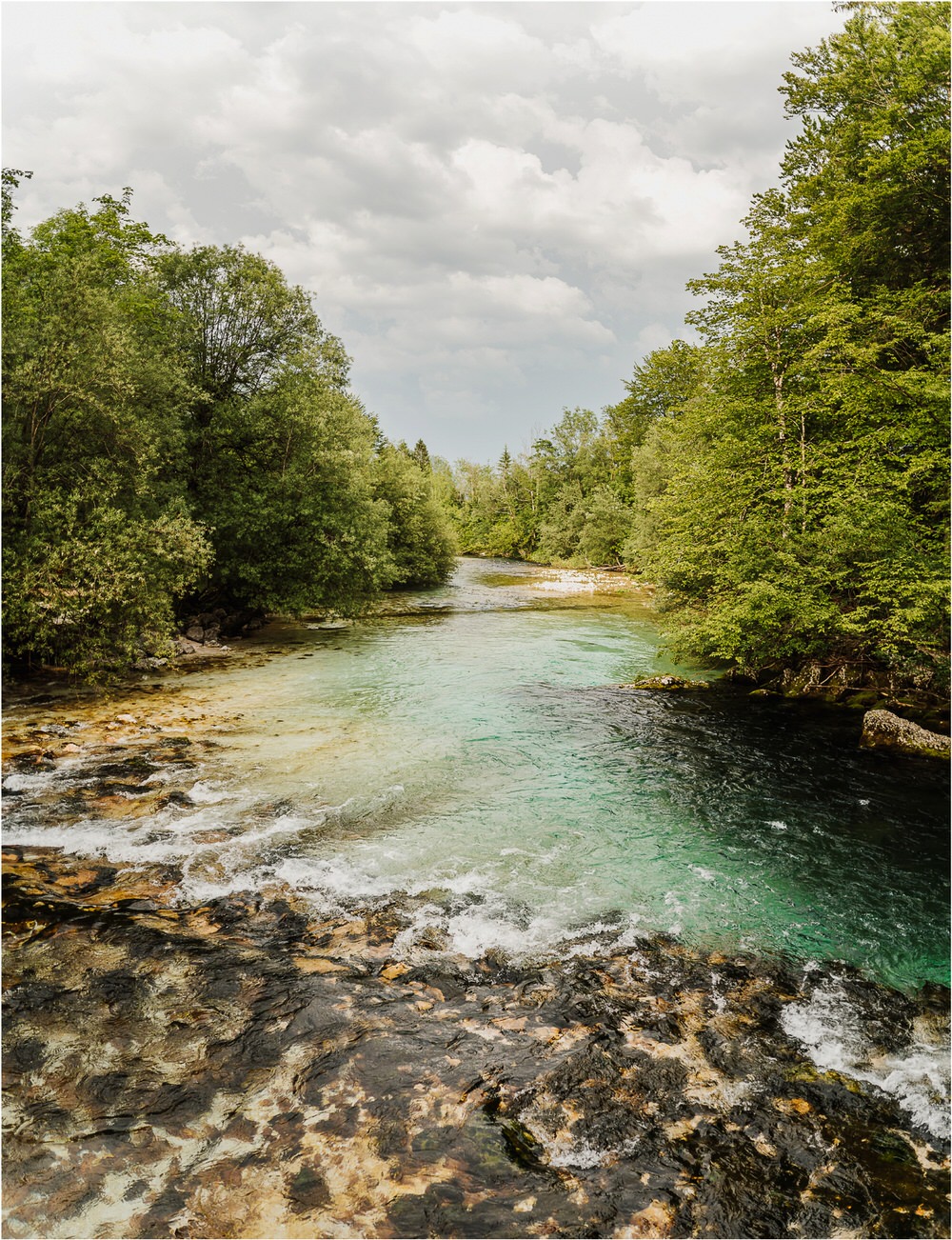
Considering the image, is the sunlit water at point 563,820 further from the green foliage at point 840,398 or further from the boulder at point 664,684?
the green foliage at point 840,398

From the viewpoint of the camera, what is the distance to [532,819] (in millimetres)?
9836

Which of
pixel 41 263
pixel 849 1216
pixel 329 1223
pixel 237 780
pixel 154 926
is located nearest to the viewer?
pixel 329 1223

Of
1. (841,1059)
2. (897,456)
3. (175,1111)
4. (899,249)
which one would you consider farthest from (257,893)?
(899,249)

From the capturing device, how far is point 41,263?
22750mm

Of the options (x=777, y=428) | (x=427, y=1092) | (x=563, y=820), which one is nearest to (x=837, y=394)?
(x=777, y=428)

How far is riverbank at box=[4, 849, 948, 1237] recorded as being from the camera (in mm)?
3848

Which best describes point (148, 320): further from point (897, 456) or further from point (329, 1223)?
point (329, 1223)

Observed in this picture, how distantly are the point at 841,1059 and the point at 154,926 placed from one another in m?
6.45

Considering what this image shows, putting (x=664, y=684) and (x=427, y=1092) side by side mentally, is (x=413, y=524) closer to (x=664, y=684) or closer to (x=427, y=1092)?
(x=664, y=684)

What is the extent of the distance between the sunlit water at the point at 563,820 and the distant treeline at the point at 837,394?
2.77 m

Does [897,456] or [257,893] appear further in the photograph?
[897,456]

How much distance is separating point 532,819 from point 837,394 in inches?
417

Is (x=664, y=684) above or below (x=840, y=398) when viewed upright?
below

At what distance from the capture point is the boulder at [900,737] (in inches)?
491
